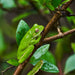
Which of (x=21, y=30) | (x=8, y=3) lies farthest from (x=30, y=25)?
(x=21, y=30)

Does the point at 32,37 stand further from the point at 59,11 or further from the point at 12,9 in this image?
the point at 12,9

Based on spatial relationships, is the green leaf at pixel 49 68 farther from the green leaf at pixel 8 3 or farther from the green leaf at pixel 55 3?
the green leaf at pixel 8 3

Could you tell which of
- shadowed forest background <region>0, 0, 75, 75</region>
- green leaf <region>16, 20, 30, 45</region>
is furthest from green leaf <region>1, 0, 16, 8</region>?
green leaf <region>16, 20, 30, 45</region>

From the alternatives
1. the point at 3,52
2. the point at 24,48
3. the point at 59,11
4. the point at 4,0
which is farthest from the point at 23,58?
the point at 3,52

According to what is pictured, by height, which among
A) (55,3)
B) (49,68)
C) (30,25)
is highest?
(55,3)

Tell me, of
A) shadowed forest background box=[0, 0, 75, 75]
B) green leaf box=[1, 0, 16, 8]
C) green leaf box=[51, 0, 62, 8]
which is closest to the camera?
green leaf box=[51, 0, 62, 8]

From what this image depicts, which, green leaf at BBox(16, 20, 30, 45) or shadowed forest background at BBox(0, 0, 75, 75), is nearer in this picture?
green leaf at BBox(16, 20, 30, 45)

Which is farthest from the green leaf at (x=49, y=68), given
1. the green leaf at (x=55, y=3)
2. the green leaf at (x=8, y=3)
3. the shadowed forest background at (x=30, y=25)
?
the green leaf at (x=8, y=3)

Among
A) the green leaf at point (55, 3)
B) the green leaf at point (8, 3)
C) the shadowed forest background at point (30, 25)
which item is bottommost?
the shadowed forest background at point (30, 25)

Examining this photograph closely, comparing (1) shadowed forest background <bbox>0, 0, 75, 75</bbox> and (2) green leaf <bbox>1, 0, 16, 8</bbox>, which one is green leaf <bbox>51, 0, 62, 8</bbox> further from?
(2) green leaf <bbox>1, 0, 16, 8</bbox>

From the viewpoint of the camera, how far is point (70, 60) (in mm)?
580

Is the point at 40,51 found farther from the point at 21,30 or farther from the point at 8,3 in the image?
the point at 8,3

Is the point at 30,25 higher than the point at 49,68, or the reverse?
the point at 49,68

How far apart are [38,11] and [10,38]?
0.47 meters
